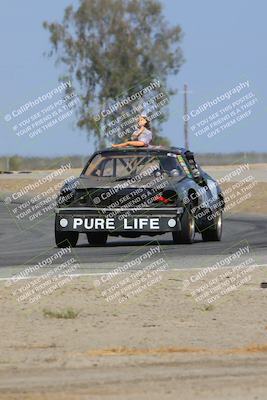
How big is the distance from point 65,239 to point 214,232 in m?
2.87

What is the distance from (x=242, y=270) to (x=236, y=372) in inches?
315

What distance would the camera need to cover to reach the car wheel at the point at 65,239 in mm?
20391

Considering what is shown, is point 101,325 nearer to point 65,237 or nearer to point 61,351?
point 61,351

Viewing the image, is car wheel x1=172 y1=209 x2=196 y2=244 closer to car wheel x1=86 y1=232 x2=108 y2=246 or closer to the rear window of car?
the rear window of car

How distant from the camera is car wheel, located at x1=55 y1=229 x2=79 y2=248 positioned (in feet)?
66.9

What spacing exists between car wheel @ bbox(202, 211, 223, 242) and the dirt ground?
692cm

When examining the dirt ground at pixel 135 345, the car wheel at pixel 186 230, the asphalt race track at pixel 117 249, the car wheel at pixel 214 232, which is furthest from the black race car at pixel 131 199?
the dirt ground at pixel 135 345

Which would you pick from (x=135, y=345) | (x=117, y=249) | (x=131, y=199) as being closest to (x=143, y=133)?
(x=131, y=199)

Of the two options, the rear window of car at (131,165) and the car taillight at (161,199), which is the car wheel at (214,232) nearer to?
the rear window of car at (131,165)

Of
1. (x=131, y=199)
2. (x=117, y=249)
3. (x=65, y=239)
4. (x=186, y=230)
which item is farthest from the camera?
(x=65, y=239)

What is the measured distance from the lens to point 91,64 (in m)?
93.8

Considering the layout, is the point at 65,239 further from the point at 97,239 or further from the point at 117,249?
the point at 97,239

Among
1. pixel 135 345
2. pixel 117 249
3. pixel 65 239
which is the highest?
pixel 135 345

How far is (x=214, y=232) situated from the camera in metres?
22.0
